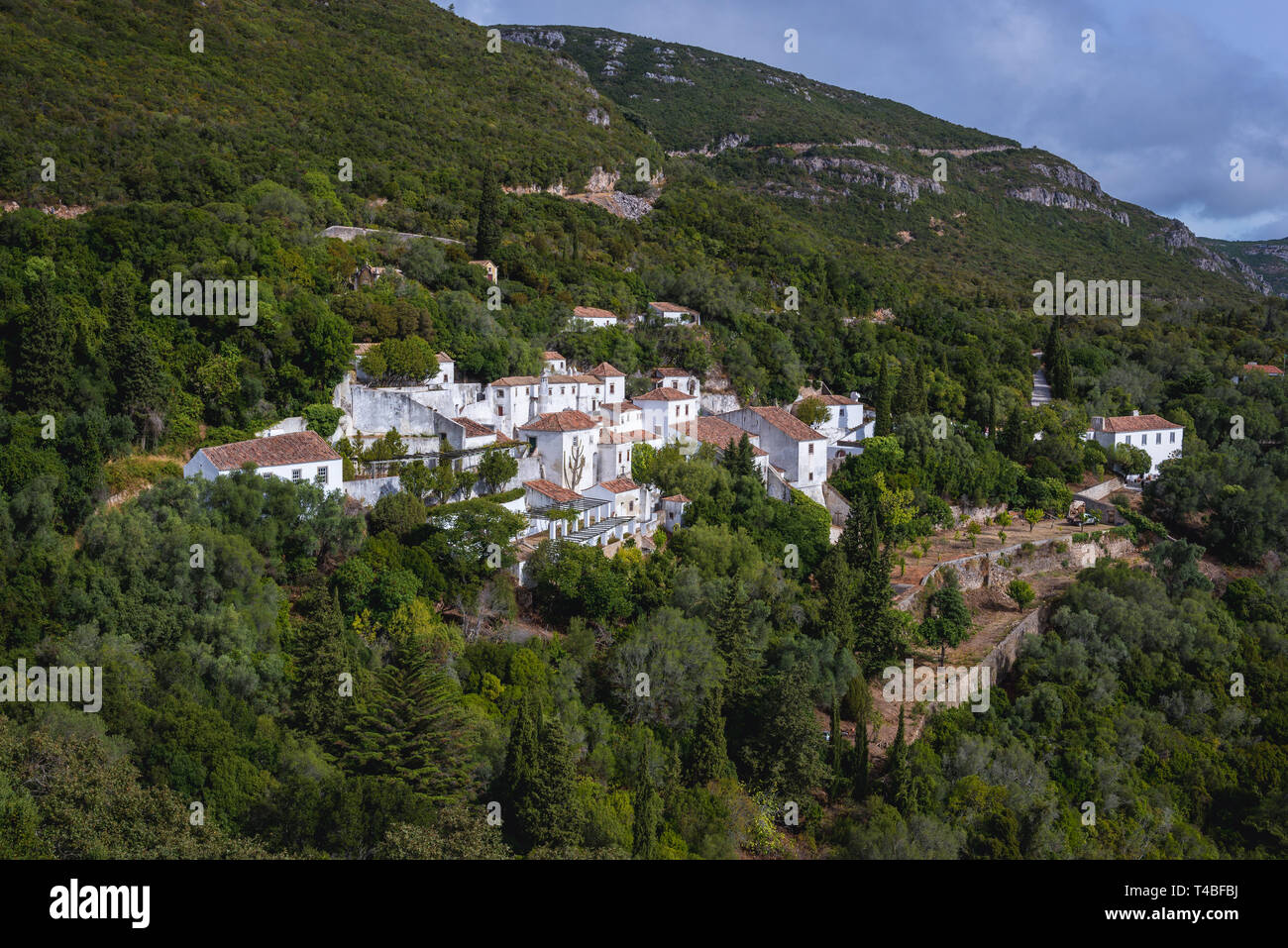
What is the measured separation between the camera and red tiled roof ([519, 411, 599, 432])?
1278 inches

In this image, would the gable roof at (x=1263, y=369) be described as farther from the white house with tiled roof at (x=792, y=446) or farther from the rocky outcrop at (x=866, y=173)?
the rocky outcrop at (x=866, y=173)

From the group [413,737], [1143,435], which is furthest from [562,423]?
[1143,435]

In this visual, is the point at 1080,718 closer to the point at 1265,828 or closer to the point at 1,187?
the point at 1265,828

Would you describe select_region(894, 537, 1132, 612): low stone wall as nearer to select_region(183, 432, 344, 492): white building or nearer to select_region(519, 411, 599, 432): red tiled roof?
select_region(519, 411, 599, 432): red tiled roof

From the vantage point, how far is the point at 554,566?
27.4m

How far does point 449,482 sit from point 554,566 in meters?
4.52

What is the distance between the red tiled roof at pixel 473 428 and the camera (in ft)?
→ 103

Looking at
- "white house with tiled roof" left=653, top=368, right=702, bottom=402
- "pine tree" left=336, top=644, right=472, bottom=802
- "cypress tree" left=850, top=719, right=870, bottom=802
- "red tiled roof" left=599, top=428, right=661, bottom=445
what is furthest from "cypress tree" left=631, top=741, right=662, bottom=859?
"white house with tiled roof" left=653, top=368, right=702, bottom=402

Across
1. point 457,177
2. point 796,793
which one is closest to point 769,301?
point 457,177

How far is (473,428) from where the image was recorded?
3181 centimetres

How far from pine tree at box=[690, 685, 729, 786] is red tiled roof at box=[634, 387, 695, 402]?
50.2ft

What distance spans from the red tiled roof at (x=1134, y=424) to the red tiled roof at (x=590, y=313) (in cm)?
2461

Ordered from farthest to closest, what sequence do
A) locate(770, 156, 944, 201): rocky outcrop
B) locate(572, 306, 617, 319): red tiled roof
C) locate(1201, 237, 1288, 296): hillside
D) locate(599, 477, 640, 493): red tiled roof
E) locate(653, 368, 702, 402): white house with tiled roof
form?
locate(1201, 237, 1288, 296): hillside < locate(770, 156, 944, 201): rocky outcrop < locate(572, 306, 617, 319): red tiled roof < locate(653, 368, 702, 402): white house with tiled roof < locate(599, 477, 640, 493): red tiled roof

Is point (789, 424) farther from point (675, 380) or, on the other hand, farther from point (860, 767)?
point (860, 767)
